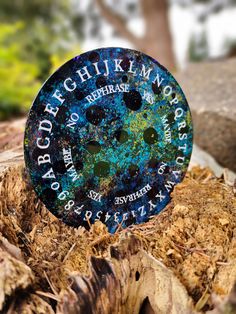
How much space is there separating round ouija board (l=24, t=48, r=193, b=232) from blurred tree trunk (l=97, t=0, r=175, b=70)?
6.64 m

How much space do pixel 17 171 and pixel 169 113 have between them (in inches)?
26.0

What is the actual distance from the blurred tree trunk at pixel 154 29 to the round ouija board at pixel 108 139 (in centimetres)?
664

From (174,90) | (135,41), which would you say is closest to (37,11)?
(135,41)

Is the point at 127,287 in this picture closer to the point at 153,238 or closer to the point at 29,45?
the point at 153,238

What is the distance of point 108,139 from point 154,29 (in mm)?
7257

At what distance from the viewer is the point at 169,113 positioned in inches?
82.8

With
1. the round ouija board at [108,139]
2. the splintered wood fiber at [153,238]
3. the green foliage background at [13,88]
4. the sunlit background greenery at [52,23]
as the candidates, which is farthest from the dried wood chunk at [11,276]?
the sunlit background greenery at [52,23]

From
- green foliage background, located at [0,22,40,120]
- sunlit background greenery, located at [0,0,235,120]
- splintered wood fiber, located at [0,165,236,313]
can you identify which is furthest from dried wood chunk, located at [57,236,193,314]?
sunlit background greenery, located at [0,0,235,120]

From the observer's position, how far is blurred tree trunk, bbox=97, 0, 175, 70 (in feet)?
28.8

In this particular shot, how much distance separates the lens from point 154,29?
8.91 m

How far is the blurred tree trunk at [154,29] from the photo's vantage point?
8.79m

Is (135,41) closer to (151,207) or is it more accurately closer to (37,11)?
(37,11)

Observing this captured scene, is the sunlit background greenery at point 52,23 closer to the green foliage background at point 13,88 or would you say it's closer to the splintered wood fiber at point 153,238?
the green foliage background at point 13,88

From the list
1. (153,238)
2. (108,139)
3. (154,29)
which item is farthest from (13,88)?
(154,29)
